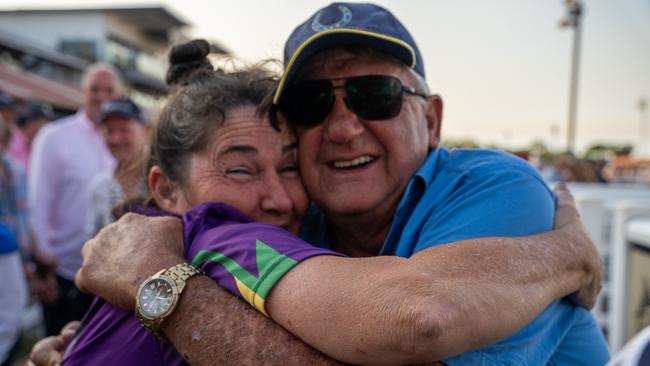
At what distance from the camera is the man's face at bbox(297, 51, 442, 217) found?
204 cm

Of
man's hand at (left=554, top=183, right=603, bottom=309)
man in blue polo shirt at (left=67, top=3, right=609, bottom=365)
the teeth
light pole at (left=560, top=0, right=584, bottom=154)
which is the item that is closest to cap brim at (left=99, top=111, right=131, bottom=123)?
man in blue polo shirt at (left=67, top=3, right=609, bottom=365)

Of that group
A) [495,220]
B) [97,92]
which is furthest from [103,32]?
[495,220]

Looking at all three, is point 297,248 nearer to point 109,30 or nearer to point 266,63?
point 266,63

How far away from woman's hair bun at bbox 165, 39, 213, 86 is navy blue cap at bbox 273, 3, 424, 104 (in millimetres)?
427

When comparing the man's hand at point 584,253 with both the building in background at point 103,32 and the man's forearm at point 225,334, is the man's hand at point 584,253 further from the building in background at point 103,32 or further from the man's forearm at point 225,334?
the building in background at point 103,32

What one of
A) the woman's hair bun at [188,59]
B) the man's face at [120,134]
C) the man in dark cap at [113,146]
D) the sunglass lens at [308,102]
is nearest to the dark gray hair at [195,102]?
the woman's hair bun at [188,59]

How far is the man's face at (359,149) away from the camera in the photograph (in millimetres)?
2037

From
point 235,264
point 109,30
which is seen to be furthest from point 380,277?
point 109,30

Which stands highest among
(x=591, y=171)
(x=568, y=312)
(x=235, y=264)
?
(x=235, y=264)

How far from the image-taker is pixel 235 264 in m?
1.42

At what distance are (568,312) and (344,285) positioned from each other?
895mm

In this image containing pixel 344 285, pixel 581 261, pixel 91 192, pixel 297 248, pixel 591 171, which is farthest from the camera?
pixel 591 171

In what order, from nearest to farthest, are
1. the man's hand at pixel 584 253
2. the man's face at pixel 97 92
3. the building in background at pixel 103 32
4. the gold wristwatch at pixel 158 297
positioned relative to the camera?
1. the gold wristwatch at pixel 158 297
2. the man's hand at pixel 584 253
3. the man's face at pixel 97 92
4. the building in background at pixel 103 32

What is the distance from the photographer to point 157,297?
145cm
